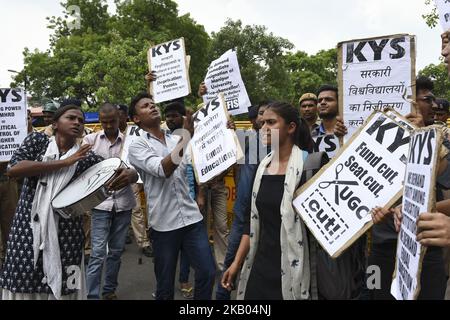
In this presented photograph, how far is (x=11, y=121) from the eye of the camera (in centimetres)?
496

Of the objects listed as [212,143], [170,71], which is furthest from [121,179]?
[170,71]

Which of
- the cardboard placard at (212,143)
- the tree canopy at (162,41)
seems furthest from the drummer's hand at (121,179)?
the tree canopy at (162,41)

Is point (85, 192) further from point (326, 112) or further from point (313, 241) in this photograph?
point (326, 112)

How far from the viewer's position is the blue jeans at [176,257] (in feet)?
11.6

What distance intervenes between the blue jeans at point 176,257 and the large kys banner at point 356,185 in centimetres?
125

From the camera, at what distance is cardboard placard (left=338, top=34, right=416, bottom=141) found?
10.7 ft

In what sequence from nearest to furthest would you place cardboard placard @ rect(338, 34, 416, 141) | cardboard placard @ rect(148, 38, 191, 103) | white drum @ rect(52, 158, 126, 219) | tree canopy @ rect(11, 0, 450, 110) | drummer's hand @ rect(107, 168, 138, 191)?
white drum @ rect(52, 158, 126, 219), drummer's hand @ rect(107, 168, 138, 191), cardboard placard @ rect(338, 34, 416, 141), cardboard placard @ rect(148, 38, 191, 103), tree canopy @ rect(11, 0, 450, 110)

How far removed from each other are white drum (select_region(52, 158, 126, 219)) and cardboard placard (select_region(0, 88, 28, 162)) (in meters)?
2.21

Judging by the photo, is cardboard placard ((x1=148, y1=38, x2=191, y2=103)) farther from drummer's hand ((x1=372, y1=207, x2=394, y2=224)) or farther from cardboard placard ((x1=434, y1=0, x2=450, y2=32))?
drummer's hand ((x1=372, y1=207, x2=394, y2=224))

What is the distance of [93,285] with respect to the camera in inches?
165

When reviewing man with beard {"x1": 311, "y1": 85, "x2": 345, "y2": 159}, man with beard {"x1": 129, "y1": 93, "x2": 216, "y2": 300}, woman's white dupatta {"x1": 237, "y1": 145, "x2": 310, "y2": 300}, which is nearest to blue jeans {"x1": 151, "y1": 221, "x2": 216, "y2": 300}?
man with beard {"x1": 129, "y1": 93, "x2": 216, "y2": 300}

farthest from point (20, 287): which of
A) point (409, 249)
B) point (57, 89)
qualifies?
point (57, 89)

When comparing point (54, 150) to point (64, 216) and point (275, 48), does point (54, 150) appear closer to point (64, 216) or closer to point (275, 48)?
point (64, 216)

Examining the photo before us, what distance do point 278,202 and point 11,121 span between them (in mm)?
3560
